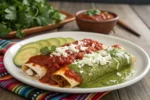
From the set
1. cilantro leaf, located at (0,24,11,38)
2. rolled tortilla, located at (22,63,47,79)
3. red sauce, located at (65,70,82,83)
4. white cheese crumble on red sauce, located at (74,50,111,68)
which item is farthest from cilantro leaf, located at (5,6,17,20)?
red sauce, located at (65,70,82,83)

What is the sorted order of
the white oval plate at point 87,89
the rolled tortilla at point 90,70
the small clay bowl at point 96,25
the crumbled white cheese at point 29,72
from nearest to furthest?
1. the white oval plate at point 87,89
2. the rolled tortilla at point 90,70
3. the crumbled white cheese at point 29,72
4. the small clay bowl at point 96,25

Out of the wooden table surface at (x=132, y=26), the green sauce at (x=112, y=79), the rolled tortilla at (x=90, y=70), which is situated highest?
the rolled tortilla at (x=90, y=70)

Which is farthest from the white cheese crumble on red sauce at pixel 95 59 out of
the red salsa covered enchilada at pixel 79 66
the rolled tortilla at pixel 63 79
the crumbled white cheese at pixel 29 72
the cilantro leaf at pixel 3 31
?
the cilantro leaf at pixel 3 31

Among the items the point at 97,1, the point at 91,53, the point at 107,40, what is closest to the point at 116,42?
the point at 107,40

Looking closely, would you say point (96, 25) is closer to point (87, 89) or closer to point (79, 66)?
point (79, 66)

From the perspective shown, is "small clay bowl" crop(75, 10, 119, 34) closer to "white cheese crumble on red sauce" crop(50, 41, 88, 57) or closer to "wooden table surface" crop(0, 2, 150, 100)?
"wooden table surface" crop(0, 2, 150, 100)

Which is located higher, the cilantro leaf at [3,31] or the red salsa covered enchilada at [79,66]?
the red salsa covered enchilada at [79,66]

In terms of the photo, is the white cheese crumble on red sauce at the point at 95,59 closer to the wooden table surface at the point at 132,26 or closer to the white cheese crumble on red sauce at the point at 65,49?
the white cheese crumble on red sauce at the point at 65,49

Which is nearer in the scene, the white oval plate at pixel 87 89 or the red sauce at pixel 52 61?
the white oval plate at pixel 87 89
